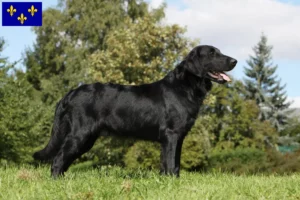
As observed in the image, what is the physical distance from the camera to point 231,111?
41750mm

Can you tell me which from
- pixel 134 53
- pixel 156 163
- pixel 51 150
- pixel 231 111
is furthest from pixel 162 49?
pixel 51 150

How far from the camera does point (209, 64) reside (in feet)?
24.6

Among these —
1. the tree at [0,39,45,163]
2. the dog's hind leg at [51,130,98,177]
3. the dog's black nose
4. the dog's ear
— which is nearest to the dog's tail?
the dog's hind leg at [51,130,98,177]

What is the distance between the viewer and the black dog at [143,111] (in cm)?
723

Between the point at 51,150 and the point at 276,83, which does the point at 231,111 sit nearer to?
the point at 276,83

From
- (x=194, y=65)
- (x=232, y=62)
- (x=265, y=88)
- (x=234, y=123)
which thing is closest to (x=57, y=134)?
(x=194, y=65)

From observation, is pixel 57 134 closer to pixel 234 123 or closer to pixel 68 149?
pixel 68 149

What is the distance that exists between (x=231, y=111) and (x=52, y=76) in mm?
14832

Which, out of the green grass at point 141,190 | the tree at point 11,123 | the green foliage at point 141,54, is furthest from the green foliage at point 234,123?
the green grass at point 141,190

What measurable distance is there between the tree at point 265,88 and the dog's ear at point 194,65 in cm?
4609

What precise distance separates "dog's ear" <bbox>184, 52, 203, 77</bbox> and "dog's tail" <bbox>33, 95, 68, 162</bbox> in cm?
188

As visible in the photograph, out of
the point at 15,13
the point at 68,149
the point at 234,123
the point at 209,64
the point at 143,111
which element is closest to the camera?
the point at 68,149

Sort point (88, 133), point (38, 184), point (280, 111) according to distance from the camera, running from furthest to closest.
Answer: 1. point (280, 111)
2. point (88, 133)
3. point (38, 184)

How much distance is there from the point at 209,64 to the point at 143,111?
1.18 metres
